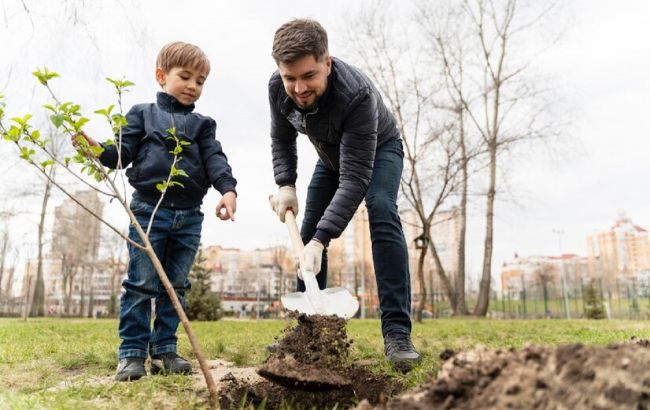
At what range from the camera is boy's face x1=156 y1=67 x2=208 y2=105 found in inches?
107

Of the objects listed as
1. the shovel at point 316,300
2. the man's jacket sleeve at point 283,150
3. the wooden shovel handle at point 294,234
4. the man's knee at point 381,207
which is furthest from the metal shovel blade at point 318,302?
the man's jacket sleeve at point 283,150

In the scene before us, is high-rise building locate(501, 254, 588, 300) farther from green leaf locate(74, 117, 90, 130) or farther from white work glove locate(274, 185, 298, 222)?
green leaf locate(74, 117, 90, 130)

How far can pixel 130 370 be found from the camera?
228 cm

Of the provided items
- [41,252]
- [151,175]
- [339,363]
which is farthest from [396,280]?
[41,252]

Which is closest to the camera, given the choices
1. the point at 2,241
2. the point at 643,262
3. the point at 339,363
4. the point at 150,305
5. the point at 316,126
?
the point at 339,363

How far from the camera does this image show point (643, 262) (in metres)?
62.6

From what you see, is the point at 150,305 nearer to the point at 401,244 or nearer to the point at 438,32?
the point at 401,244

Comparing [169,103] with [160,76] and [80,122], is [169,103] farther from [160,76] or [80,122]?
[80,122]

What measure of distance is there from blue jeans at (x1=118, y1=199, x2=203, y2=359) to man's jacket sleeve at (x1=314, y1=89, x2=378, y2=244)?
2.55ft

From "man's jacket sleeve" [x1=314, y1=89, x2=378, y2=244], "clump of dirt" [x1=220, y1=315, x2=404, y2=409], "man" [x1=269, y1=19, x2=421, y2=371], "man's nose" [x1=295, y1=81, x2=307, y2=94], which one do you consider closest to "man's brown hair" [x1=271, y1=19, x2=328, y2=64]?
"man" [x1=269, y1=19, x2=421, y2=371]

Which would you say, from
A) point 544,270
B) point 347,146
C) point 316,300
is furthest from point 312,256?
point 544,270

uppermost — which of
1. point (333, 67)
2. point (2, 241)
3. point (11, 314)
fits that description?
point (2, 241)

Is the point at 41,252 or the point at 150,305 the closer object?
the point at 150,305

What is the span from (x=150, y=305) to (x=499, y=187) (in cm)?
1544
